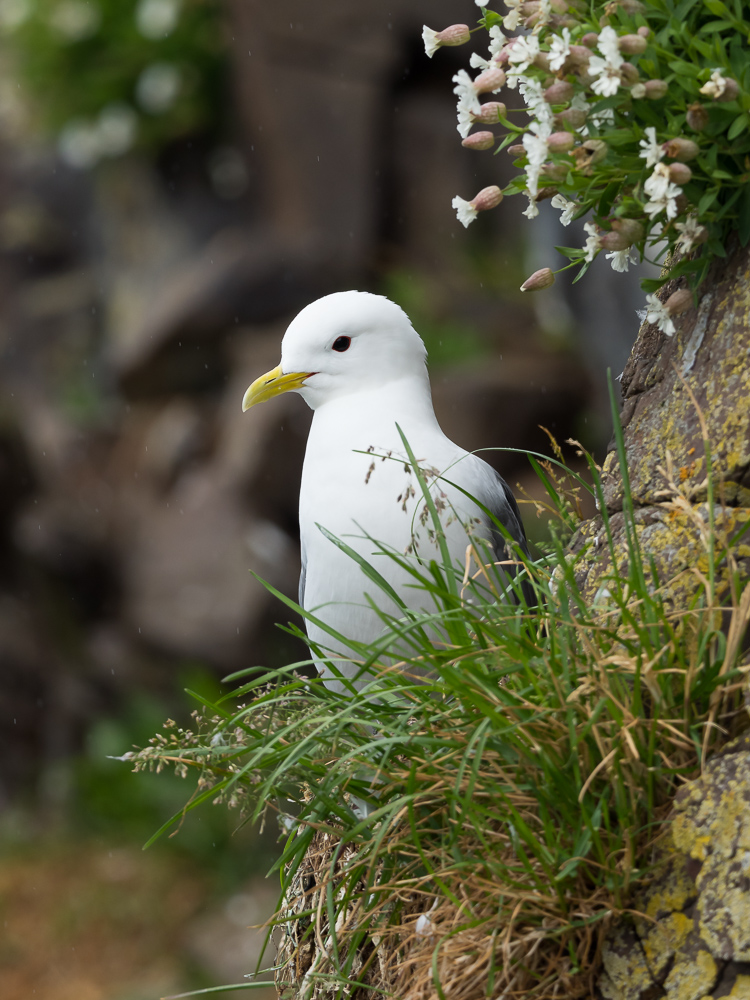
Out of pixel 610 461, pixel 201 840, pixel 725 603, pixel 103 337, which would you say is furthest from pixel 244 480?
pixel 725 603

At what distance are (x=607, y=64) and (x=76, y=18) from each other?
877cm

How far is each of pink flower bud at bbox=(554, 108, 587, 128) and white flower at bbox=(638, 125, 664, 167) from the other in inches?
4.6

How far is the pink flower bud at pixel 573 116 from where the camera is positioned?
1719mm

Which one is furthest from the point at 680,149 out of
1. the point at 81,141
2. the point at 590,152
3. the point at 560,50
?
the point at 81,141

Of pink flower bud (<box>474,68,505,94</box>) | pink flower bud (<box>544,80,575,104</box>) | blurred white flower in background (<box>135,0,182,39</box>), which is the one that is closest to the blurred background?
blurred white flower in background (<box>135,0,182,39</box>)

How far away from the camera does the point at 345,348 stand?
8.48 feet

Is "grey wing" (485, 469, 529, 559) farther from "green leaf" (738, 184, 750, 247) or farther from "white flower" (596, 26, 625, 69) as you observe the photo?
"white flower" (596, 26, 625, 69)

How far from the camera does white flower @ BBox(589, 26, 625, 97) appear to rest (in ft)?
5.18

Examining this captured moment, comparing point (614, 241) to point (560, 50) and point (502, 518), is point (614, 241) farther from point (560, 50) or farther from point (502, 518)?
point (502, 518)

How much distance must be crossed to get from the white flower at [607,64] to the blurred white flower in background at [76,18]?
28.4 feet

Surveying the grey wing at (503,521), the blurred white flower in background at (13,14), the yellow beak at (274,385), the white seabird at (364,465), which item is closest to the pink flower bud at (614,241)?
the white seabird at (364,465)

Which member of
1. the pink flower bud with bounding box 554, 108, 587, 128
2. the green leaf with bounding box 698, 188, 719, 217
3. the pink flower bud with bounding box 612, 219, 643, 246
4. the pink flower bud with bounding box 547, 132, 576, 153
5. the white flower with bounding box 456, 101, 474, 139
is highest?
the pink flower bud with bounding box 554, 108, 587, 128

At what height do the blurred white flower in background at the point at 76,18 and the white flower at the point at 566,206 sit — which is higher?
the blurred white flower in background at the point at 76,18

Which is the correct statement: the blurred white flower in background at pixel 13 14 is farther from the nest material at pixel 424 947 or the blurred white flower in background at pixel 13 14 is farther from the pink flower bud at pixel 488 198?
the nest material at pixel 424 947
